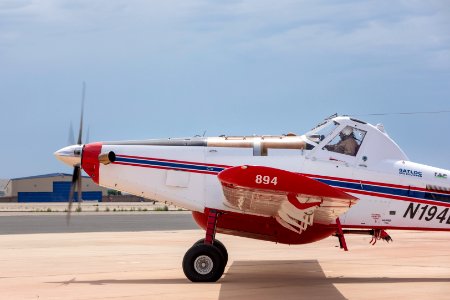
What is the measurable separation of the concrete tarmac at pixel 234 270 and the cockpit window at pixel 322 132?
268 centimetres

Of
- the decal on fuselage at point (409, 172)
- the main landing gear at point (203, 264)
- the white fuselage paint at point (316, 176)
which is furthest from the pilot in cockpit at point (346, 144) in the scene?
the main landing gear at point (203, 264)

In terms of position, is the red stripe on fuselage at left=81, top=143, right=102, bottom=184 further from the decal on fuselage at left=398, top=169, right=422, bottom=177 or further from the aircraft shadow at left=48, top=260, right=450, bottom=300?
the decal on fuselage at left=398, top=169, right=422, bottom=177

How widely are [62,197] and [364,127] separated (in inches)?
4575

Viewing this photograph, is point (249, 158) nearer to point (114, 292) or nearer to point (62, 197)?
point (114, 292)

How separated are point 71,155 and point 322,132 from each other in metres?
4.76

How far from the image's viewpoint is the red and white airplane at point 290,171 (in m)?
14.5

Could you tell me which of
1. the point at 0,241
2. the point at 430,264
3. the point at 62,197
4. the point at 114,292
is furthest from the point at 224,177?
the point at 62,197

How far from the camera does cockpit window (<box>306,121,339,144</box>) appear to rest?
583 inches

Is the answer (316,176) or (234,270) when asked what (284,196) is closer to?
(316,176)

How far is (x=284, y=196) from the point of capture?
12695 mm

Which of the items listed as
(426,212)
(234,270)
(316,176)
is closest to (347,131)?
(316,176)

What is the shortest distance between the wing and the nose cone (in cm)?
292

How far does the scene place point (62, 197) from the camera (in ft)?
417

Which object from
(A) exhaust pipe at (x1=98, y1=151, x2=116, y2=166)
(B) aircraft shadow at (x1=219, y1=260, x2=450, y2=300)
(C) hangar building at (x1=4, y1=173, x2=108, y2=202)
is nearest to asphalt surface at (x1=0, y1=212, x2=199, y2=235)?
(B) aircraft shadow at (x1=219, y1=260, x2=450, y2=300)
